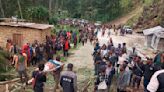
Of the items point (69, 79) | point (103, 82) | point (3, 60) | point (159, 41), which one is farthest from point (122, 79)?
point (159, 41)

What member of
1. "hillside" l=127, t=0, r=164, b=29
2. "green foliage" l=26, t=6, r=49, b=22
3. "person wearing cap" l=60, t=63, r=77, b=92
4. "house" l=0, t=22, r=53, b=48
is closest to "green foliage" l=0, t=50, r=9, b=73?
"house" l=0, t=22, r=53, b=48

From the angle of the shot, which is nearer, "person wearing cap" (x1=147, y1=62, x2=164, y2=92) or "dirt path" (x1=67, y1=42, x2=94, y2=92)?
"person wearing cap" (x1=147, y1=62, x2=164, y2=92)

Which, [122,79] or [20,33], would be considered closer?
[122,79]

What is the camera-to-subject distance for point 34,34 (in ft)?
86.0

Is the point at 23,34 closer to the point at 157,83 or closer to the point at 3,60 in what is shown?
the point at 3,60

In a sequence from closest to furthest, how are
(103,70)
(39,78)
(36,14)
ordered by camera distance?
(39,78), (103,70), (36,14)

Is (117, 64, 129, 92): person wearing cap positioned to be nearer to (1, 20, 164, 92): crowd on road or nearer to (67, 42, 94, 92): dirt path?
(1, 20, 164, 92): crowd on road

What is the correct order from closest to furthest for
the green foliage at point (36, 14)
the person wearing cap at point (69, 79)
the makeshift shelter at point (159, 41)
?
the person wearing cap at point (69, 79), the makeshift shelter at point (159, 41), the green foliage at point (36, 14)


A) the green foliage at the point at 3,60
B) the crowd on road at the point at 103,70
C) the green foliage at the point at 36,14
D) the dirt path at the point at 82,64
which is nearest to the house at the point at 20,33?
the dirt path at the point at 82,64

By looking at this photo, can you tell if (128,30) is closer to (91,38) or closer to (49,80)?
(91,38)

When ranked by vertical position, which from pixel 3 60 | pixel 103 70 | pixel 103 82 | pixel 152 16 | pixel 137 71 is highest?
pixel 152 16

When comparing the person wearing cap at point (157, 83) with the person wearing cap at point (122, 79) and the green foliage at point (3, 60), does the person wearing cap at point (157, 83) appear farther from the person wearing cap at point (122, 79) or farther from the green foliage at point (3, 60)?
the green foliage at point (3, 60)

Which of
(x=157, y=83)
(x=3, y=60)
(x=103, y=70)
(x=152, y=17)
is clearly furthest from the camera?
(x=152, y=17)

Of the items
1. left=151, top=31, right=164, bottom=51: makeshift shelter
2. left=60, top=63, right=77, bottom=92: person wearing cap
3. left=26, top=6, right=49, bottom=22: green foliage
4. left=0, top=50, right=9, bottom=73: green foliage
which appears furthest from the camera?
left=26, top=6, right=49, bottom=22: green foliage
